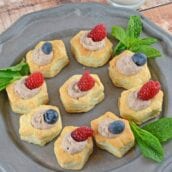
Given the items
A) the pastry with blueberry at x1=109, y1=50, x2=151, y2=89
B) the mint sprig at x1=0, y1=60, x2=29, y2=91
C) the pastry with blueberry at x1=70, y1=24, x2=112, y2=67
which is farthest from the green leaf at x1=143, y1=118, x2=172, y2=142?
the mint sprig at x1=0, y1=60, x2=29, y2=91

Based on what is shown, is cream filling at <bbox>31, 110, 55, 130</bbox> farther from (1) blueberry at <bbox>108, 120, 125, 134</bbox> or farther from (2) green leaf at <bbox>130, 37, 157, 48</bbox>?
(2) green leaf at <bbox>130, 37, 157, 48</bbox>

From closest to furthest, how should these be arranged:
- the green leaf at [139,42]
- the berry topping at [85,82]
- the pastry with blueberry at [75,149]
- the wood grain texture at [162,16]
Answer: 1. the pastry with blueberry at [75,149]
2. the berry topping at [85,82]
3. the green leaf at [139,42]
4. the wood grain texture at [162,16]

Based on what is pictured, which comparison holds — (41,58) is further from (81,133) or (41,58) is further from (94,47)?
(81,133)

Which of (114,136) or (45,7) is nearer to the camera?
(114,136)

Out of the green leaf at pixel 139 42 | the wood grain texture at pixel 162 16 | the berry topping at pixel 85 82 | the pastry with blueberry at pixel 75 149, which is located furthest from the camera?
the wood grain texture at pixel 162 16

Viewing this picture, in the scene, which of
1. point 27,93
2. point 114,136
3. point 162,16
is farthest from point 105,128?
point 162,16

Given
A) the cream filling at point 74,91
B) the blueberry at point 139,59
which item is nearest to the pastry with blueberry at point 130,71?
the blueberry at point 139,59

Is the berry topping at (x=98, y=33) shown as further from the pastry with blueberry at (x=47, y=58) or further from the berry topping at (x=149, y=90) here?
the berry topping at (x=149, y=90)
